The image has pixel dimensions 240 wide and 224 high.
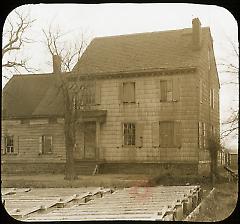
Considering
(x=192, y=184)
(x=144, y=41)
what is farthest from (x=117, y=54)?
(x=192, y=184)

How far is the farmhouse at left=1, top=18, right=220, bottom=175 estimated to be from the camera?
5.62 metres

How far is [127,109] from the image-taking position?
5.69 meters

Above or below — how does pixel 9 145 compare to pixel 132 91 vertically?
below

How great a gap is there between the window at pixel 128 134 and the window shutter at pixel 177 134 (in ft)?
0.92

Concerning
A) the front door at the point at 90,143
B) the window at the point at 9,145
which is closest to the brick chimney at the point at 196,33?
the front door at the point at 90,143

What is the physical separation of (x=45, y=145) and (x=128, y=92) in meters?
0.65

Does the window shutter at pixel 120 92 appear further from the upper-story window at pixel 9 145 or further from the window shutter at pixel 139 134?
the upper-story window at pixel 9 145

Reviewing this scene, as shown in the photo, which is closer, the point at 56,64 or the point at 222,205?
the point at 222,205

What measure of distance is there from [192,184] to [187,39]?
3.15 ft

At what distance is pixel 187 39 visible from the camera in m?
5.64

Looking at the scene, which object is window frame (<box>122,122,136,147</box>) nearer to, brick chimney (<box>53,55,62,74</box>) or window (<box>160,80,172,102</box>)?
window (<box>160,80,172,102</box>)

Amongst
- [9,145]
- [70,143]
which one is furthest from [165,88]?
[9,145]

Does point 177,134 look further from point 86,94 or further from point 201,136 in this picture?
point 86,94

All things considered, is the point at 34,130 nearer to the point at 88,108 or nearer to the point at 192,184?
the point at 88,108
